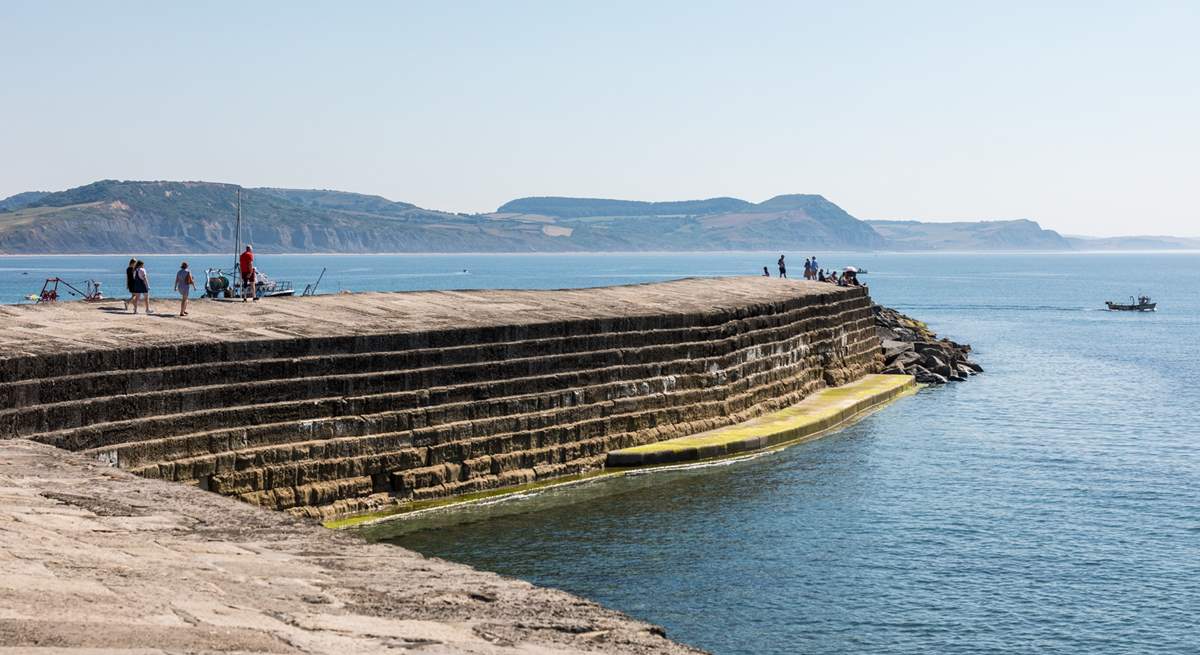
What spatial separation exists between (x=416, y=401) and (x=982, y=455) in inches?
633

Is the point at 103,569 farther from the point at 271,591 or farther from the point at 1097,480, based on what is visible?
the point at 1097,480

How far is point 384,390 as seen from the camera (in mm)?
25766

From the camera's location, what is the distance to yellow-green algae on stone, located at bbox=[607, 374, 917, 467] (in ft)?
104

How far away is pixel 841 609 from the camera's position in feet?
65.8

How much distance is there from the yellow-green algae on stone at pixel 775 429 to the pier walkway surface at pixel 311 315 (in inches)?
134

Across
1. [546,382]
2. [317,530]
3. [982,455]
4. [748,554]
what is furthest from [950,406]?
[317,530]

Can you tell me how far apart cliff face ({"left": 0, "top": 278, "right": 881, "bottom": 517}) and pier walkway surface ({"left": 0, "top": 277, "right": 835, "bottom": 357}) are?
0.10m

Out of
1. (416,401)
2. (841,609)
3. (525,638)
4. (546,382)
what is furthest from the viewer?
(546,382)

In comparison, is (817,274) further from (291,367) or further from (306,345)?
(291,367)

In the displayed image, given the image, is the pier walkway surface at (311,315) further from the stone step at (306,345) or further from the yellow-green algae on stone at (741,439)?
the yellow-green algae on stone at (741,439)

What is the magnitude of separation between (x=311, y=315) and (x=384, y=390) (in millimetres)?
2943

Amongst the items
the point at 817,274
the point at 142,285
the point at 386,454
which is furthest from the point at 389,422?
the point at 817,274

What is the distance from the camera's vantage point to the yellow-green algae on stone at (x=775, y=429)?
104ft

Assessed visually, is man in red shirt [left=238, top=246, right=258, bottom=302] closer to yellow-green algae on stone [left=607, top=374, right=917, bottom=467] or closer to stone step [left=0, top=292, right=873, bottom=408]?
stone step [left=0, top=292, right=873, bottom=408]
